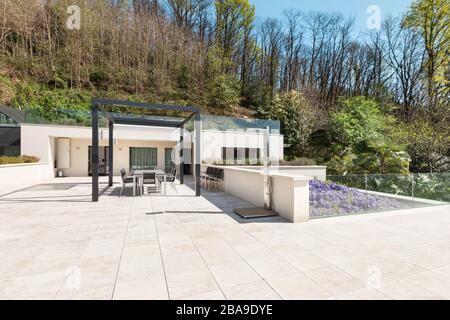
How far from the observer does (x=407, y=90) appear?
21.9 metres

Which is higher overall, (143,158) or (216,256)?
(143,158)

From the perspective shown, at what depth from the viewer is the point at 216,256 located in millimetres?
3066

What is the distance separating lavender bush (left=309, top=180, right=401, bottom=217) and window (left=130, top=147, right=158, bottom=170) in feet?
38.1

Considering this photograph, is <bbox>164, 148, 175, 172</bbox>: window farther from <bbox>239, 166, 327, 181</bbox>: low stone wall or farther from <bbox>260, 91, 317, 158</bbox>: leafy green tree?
<bbox>260, 91, 317, 158</bbox>: leafy green tree

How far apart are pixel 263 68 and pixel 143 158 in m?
19.7

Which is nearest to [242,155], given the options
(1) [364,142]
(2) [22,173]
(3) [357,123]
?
(1) [364,142]

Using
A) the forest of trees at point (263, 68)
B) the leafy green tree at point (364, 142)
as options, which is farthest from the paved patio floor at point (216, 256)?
the forest of trees at point (263, 68)

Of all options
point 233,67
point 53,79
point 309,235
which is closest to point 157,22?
point 233,67

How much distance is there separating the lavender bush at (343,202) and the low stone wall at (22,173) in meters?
11.8

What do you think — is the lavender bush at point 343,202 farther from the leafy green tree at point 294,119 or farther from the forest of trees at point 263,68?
the leafy green tree at point 294,119

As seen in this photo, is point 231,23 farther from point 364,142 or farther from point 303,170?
point 303,170

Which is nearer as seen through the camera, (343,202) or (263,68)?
(343,202)

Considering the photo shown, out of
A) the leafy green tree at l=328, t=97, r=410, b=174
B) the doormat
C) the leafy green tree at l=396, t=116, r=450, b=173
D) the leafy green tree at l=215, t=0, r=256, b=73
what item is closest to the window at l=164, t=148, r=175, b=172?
the leafy green tree at l=328, t=97, r=410, b=174

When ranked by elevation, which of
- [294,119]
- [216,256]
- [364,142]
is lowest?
[216,256]
